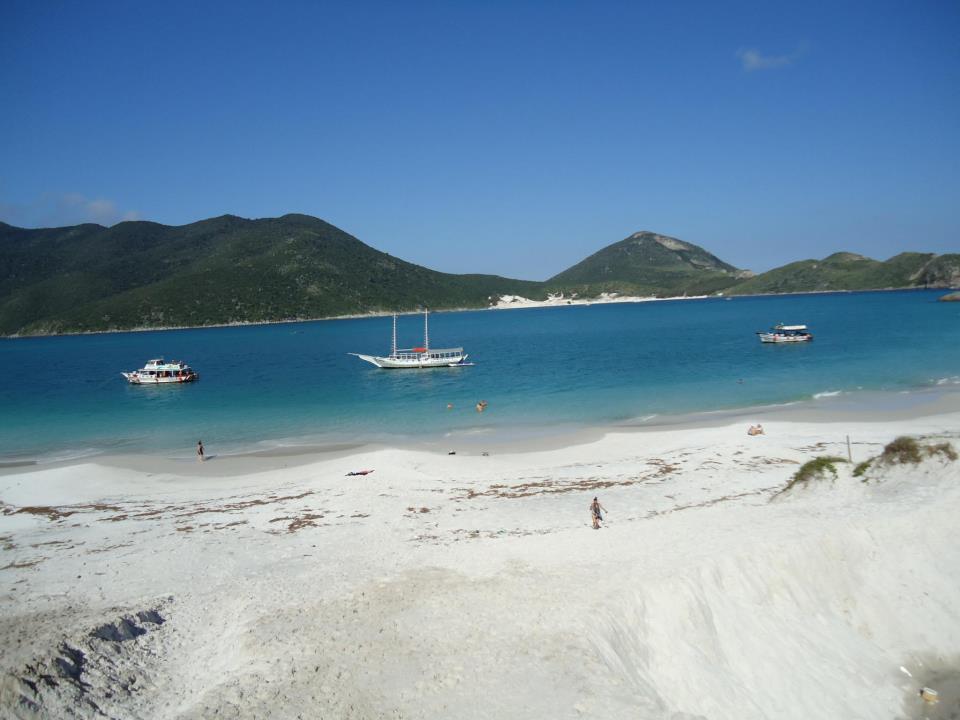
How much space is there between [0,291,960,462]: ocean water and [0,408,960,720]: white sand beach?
53.7 feet

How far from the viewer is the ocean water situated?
131 ft

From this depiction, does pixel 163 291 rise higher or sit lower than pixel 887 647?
higher

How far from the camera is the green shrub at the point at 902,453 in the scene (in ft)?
63.7

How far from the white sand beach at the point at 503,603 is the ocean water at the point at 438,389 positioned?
16370mm

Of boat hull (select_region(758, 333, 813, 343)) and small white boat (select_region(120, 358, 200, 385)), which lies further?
Answer: boat hull (select_region(758, 333, 813, 343))

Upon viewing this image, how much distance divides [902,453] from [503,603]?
1465 centimetres

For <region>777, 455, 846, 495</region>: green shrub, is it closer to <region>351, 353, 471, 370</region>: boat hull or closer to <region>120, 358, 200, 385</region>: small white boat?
<region>351, 353, 471, 370</region>: boat hull

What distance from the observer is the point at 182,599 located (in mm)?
14875

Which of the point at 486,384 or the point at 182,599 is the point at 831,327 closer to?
the point at 486,384

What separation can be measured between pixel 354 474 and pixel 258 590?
11870 mm

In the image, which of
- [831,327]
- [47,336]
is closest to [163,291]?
[47,336]

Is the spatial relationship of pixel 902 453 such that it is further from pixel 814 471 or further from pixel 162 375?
pixel 162 375

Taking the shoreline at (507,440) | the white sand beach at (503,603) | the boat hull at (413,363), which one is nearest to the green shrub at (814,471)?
the white sand beach at (503,603)

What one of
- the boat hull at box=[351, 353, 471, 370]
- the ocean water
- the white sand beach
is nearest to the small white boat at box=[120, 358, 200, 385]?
the ocean water
